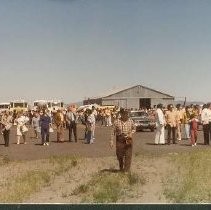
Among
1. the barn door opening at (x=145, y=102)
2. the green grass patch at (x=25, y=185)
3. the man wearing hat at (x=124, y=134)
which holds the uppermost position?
the barn door opening at (x=145, y=102)

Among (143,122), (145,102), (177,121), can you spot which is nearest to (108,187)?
(177,121)

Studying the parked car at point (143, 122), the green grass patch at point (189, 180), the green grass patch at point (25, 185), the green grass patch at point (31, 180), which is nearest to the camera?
the green grass patch at point (189, 180)

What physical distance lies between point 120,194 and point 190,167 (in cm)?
352

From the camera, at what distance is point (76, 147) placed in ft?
71.9

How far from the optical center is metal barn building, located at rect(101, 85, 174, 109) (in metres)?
69.3

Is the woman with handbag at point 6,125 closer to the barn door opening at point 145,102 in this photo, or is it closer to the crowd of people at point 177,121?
the crowd of people at point 177,121

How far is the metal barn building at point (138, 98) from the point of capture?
6931 cm

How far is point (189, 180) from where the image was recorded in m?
12.2

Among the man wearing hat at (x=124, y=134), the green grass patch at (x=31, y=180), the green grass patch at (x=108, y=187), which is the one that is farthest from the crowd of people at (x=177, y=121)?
the green grass patch at (x=108, y=187)

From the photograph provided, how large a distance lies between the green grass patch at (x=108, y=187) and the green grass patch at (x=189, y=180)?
2.53ft

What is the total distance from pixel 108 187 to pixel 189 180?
1796 mm

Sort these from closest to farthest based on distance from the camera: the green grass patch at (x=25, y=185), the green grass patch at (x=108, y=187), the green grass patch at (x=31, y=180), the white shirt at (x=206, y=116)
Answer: the green grass patch at (x=108, y=187) → the green grass patch at (x=25, y=185) → the green grass patch at (x=31, y=180) → the white shirt at (x=206, y=116)

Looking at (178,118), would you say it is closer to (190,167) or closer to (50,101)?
(190,167)
